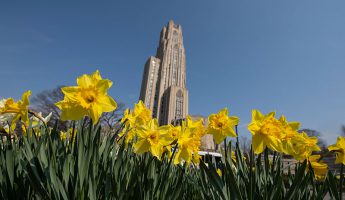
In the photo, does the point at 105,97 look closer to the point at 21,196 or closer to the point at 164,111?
the point at 21,196

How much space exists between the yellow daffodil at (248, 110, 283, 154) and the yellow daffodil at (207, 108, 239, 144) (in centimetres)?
22

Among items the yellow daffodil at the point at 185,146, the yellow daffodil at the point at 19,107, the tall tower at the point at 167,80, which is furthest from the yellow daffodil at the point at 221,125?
the tall tower at the point at 167,80

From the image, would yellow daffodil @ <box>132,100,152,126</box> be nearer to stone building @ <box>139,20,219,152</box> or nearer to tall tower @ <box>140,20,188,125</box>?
tall tower @ <box>140,20,188,125</box>

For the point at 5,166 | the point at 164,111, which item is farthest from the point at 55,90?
the point at 164,111

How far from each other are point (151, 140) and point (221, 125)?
20.6 inches

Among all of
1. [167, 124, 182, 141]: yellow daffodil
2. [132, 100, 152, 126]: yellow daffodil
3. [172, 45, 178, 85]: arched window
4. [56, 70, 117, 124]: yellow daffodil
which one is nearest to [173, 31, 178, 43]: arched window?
[172, 45, 178, 85]: arched window

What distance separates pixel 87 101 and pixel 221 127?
92 cm

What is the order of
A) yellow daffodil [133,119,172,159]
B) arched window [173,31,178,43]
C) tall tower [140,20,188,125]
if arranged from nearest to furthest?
yellow daffodil [133,119,172,159]
tall tower [140,20,188,125]
arched window [173,31,178,43]

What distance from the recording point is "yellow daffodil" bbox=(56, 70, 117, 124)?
3.25 ft

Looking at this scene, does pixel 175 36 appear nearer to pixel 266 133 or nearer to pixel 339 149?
pixel 339 149

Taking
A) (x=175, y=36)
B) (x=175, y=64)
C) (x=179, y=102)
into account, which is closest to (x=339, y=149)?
(x=179, y=102)

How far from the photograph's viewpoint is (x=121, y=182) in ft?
3.79

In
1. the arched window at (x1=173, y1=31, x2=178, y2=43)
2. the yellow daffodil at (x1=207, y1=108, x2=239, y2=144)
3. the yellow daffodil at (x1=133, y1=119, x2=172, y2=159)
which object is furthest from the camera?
the arched window at (x1=173, y1=31, x2=178, y2=43)

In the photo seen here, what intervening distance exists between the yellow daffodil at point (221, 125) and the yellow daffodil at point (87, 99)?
2.42 feet
